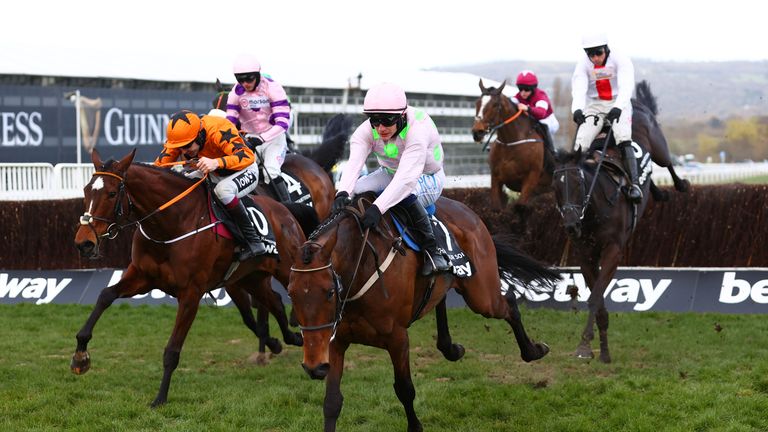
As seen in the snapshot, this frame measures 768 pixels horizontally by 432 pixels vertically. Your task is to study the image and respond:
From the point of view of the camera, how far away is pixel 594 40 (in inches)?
358

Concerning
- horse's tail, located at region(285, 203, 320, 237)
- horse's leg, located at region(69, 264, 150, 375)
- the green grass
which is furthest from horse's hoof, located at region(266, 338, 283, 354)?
horse's leg, located at region(69, 264, 150, 375)

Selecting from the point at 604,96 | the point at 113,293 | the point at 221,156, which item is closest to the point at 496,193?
the point at 604,96

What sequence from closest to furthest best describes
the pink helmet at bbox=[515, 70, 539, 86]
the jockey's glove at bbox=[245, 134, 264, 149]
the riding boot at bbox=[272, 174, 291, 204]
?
the jockey's glove at bbox=[245, 134, 264, 149]
the riding boot at bbox=[272, 174, 291, 204]
the pink helmet at bbox=[515, 70, 539, 86]

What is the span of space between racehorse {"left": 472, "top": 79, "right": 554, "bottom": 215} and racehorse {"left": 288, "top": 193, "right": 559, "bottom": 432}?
456 cm

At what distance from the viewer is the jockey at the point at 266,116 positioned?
30.2 ft

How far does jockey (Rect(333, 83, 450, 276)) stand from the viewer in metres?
5.68

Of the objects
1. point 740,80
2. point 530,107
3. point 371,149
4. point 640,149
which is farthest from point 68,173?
point 740,80

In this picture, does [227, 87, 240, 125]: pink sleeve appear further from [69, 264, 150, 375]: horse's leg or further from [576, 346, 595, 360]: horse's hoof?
[576, 346, 595, 360]: horse's hoof

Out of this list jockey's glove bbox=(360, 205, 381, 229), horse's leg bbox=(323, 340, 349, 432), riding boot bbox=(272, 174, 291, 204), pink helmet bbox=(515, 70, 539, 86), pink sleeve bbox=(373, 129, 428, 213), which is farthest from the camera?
pink helmet bbox=(515, 70, 539, 86)

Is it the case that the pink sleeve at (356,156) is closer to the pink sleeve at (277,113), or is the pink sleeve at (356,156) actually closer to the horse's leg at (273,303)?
the horse's leg at (273,303)

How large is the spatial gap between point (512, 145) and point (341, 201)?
20.1 ft

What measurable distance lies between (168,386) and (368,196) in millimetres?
2015

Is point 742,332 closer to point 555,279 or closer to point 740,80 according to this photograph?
point 555,279

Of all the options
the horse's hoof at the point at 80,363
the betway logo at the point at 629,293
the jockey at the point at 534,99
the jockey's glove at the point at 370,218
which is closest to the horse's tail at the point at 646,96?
the jockey at the point at 534,99
